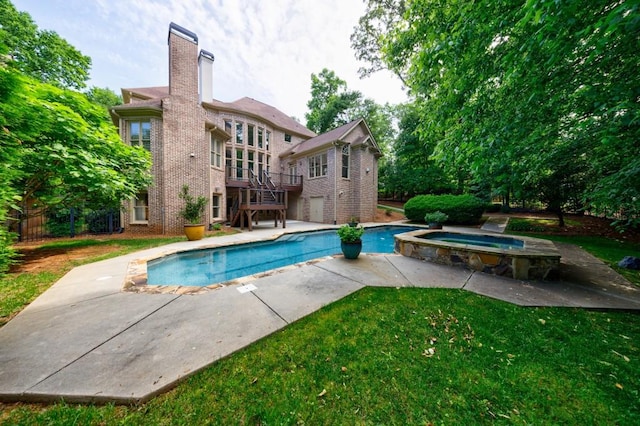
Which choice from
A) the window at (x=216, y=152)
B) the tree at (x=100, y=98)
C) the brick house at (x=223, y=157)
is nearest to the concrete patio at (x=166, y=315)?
the brick house at (x=223, y=157)

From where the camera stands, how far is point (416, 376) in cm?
196

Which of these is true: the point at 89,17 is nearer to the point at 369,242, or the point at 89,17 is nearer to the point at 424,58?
the point at 424,58

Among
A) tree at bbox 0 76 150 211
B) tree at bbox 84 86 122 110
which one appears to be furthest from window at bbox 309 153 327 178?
tree at bbox 84 86 122 110

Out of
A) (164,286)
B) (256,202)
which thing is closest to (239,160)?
(256,202)

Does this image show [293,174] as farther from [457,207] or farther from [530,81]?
[530,81]

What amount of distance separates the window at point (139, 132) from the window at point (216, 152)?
2.87 m

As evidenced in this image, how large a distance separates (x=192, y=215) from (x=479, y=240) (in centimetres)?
1208

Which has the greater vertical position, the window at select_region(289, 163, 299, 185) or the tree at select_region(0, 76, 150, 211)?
the window at select_region(289, 163, 299, 185)

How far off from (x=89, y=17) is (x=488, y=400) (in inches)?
585

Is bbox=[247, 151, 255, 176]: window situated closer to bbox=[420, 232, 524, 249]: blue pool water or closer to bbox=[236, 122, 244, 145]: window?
bbox=[236, 122, 244, 145]: window

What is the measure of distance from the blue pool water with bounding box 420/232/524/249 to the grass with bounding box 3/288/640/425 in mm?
4055

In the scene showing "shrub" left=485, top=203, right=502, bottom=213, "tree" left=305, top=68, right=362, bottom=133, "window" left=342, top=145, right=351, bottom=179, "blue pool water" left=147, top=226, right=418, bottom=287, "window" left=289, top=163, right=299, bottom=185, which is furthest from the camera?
"tree" left=305, top=68, right=362, bottom=133

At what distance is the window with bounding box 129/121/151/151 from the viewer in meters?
10.1

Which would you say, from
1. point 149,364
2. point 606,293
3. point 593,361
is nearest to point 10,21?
point 149,364
